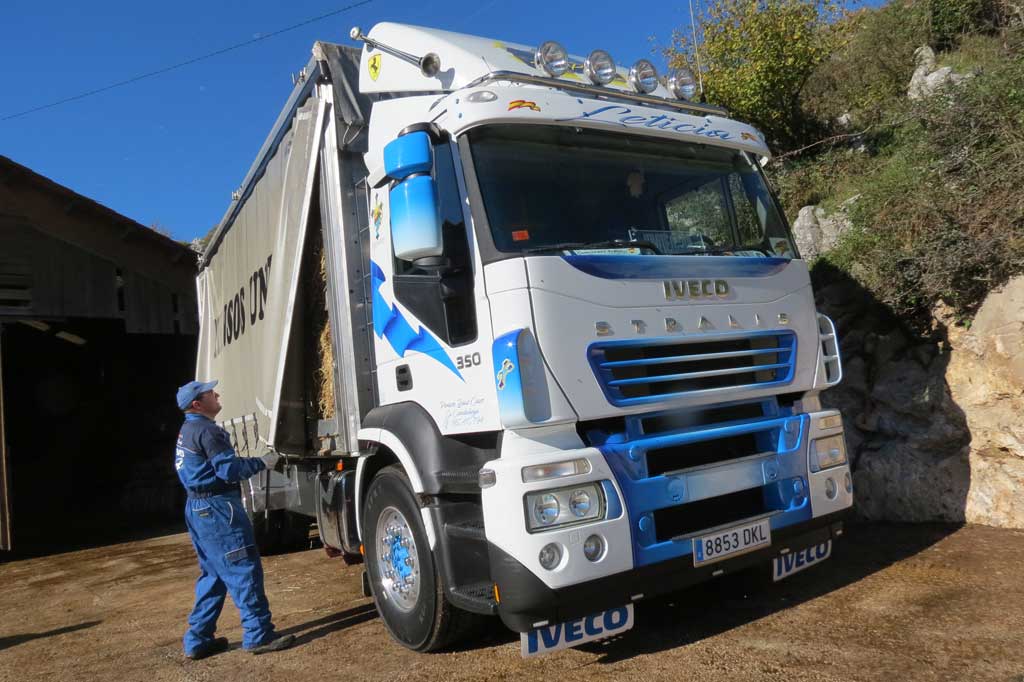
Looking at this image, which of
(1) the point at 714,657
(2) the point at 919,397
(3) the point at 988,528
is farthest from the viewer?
(2) the point at 919,397

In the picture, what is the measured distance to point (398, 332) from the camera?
4.34 m

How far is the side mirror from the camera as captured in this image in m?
3.60

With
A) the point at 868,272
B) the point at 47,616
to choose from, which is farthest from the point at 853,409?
the point at 47,616

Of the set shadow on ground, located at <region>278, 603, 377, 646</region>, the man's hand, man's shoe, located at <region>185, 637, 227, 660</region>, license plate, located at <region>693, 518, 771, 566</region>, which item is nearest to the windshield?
license plate, located at <region>693, 518, 771, 566</region>

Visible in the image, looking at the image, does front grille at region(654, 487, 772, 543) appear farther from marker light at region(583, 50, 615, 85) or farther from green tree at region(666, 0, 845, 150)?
green tree at region(666, 0, 845, 150)

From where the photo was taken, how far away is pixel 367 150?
16.0 ft

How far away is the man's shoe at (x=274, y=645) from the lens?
15.5ft

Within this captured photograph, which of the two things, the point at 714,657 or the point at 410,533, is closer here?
the point at 714,657

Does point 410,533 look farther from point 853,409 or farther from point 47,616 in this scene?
point 47,616

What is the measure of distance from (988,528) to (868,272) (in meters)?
2.33

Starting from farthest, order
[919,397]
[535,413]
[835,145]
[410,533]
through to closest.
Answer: [835,145], [919,397], [410,533], [535,413]

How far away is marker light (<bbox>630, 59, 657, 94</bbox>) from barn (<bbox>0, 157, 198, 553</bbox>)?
34.5 ft

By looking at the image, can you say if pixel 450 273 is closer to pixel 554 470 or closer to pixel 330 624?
pixel 554 470

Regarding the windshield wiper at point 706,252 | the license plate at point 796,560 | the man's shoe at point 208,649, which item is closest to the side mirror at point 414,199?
the windshield wiper at point 706,252
